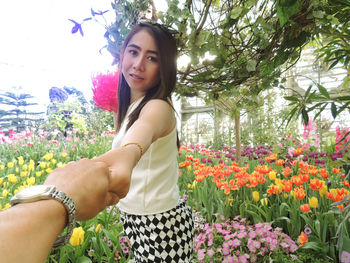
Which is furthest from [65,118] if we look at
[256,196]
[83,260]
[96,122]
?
[256,196]

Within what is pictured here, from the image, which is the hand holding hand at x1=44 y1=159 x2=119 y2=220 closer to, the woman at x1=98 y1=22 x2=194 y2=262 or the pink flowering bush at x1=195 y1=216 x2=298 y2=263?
the woman at x1=98 y1=22 x2=194 y2=262

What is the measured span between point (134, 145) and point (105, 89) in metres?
0.73

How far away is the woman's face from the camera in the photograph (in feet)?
2.61

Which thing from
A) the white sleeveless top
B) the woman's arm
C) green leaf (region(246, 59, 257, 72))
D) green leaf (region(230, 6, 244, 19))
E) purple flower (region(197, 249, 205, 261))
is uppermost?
green leaf (region(230, 6, 244, 19))

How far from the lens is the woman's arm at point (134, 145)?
305 millimetres

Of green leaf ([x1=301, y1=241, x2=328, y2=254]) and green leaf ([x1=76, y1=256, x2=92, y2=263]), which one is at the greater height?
green leaf ([x1=301, y1=241, x2=328, y2=254])

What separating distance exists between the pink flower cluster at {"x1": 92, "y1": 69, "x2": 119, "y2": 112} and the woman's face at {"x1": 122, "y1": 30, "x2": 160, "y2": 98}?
226 millimetres

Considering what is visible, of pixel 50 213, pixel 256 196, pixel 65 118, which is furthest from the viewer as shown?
pixel 65 118

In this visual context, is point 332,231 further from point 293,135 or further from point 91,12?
point 293,135

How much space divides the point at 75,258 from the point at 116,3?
1169mm

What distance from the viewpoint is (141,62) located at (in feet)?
2.60

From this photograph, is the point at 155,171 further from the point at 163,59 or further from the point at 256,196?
the point at 256,196

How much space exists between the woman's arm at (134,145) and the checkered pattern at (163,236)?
0.38 m

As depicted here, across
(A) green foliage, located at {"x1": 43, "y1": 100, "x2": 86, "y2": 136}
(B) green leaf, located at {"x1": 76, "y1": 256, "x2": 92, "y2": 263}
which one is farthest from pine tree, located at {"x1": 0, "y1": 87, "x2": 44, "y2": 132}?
(B) green leaf, located at {"x1": 76, "y1": 256, "x2": 92, "y2": 263}
